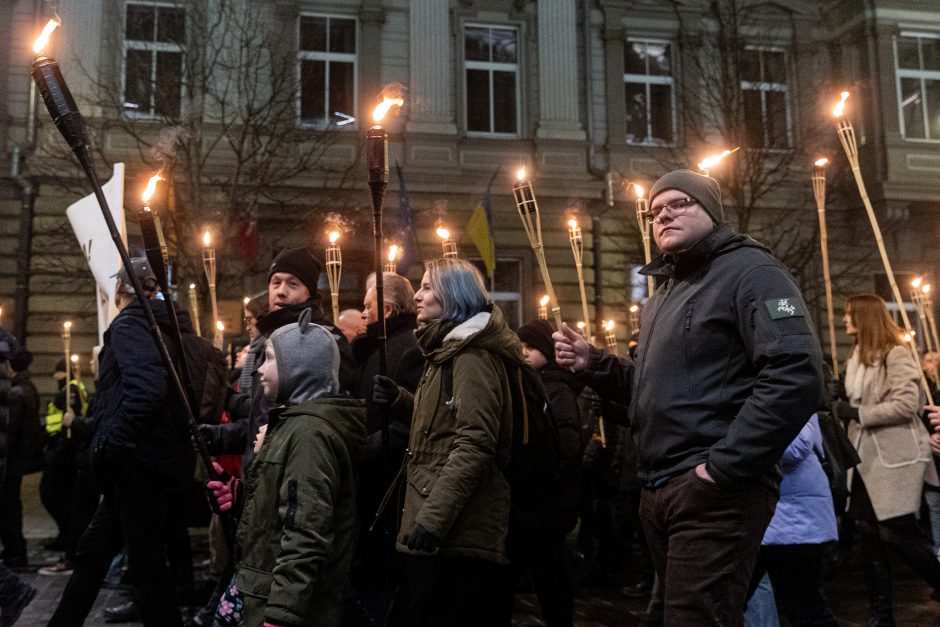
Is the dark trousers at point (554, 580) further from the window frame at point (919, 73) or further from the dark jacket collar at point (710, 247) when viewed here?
the window frame at point (919, 73)

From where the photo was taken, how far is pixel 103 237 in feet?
20.8

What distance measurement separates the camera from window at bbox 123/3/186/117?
12.1 meters

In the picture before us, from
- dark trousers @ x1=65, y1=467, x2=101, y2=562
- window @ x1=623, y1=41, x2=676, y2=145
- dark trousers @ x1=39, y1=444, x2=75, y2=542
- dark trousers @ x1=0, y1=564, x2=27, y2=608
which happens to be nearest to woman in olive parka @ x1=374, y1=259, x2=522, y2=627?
dark trousers @ x1=0, y1=564, x2=27, y2=608

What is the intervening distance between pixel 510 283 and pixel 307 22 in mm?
5960

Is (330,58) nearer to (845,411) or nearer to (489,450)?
(845,411)

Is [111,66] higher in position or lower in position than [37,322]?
higher

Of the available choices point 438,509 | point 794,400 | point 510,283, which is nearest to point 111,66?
point 510,283

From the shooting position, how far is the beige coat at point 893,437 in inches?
204

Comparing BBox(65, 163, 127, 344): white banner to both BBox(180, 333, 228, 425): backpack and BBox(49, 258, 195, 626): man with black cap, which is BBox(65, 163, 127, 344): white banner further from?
BBox(49, 258, 195, 626): man with black cap

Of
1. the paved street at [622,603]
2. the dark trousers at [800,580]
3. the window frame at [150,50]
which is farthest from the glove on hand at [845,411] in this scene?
the window frame at [150,50]

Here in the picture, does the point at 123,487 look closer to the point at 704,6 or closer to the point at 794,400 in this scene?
the point at 794,400

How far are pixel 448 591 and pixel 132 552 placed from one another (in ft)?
5.90

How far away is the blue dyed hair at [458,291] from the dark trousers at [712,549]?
4.31 ft

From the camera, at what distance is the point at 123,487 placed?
13.9 feet
